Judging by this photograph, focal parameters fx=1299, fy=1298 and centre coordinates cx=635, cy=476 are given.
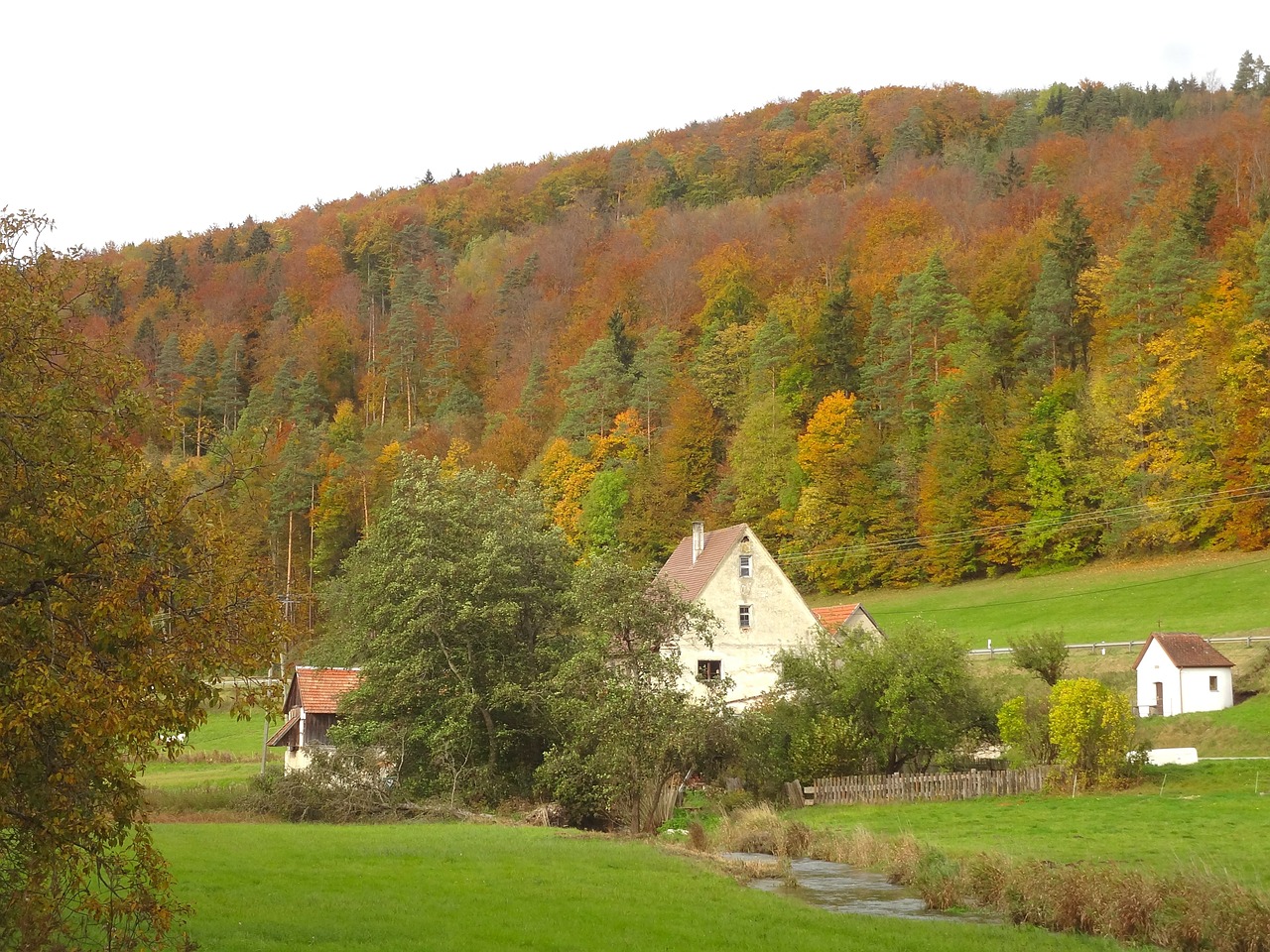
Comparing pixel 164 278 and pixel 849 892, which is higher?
pixel 164 278

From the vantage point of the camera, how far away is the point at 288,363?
14588cm

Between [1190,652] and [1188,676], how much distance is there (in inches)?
42.6

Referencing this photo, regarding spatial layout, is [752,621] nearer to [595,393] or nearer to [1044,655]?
[1044,655]

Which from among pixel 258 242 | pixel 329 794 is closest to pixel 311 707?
pixel 329 794

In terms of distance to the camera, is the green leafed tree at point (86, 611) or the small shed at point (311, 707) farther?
the small shed at point (311, 707)

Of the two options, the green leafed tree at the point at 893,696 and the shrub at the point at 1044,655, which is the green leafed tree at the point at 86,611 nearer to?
the green leafed tree at the point at 893,696

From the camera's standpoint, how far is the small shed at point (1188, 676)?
5122 centimetres

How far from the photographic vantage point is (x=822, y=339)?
103 m

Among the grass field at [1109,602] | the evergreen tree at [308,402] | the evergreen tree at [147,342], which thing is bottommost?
the grass field at [1109,602]

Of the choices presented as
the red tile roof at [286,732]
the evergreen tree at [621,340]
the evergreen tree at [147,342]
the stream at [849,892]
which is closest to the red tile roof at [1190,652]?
the stream at [849,892]

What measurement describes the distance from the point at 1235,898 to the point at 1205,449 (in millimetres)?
65381

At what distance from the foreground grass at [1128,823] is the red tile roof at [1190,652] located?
10.6 meters

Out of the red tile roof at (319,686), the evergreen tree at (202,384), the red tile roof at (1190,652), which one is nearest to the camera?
the red tile roof at (1190,652)

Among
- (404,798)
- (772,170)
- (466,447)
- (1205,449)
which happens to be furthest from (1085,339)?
(772,170)
